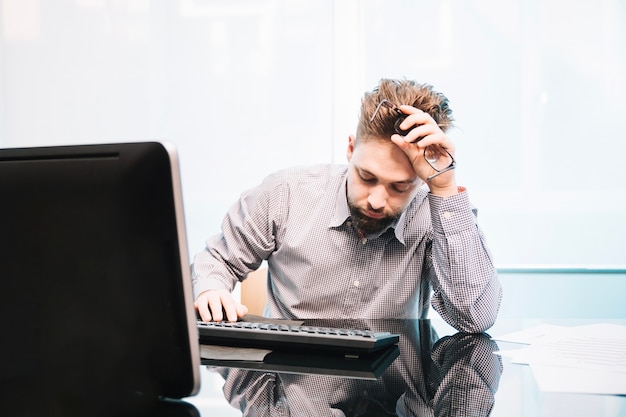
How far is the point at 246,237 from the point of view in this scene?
1.77m

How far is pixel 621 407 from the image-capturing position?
2.59ft

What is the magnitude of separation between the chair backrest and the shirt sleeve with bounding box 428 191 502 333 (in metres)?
0.57

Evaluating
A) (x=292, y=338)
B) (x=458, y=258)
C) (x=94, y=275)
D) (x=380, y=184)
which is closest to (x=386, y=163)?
(x=380, y=184)

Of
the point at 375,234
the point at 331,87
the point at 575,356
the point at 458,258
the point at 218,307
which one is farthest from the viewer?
the point at 331,87

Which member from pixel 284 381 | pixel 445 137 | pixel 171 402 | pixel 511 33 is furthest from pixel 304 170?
pixel 511 33

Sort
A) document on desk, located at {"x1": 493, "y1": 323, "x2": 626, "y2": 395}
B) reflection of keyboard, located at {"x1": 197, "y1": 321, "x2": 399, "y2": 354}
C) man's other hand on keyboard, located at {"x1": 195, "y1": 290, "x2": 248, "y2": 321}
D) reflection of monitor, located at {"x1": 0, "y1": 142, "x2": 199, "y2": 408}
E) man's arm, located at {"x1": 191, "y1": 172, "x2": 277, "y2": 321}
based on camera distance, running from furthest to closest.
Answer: man's arm, located at {"x1": 191, "y1": 172, "x2": 277, "y2": 321}, man's other hand on keyboard, located at {"x1": 195, "y1": 290, "x2": 248, "y2": 321}, reflection of keyboard, located at {"x1": 197, "y1": 321, "x2": 399, "y2": 354}, document on desk, located at {"x1": 493, "y1": 323, "x2": 626, "y2": 395}, reflection of monitor, located at {"x1": 0, "y1": 142, "x2": 199, "y2": 408}

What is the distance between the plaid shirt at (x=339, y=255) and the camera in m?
1.56

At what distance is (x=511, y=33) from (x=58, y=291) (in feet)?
9.17

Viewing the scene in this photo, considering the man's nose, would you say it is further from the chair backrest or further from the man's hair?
the chair backrest

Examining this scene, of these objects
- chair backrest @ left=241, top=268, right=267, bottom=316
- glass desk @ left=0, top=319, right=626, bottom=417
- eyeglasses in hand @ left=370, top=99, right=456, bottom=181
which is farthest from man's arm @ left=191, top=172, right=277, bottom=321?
glass desk @ left=0, top=319, right=626, bottom=417

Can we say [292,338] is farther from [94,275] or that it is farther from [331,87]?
[331,87]

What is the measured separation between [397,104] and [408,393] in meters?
0.91

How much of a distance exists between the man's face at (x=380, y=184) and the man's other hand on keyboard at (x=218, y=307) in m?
0.41

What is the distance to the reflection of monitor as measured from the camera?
2.17ft
